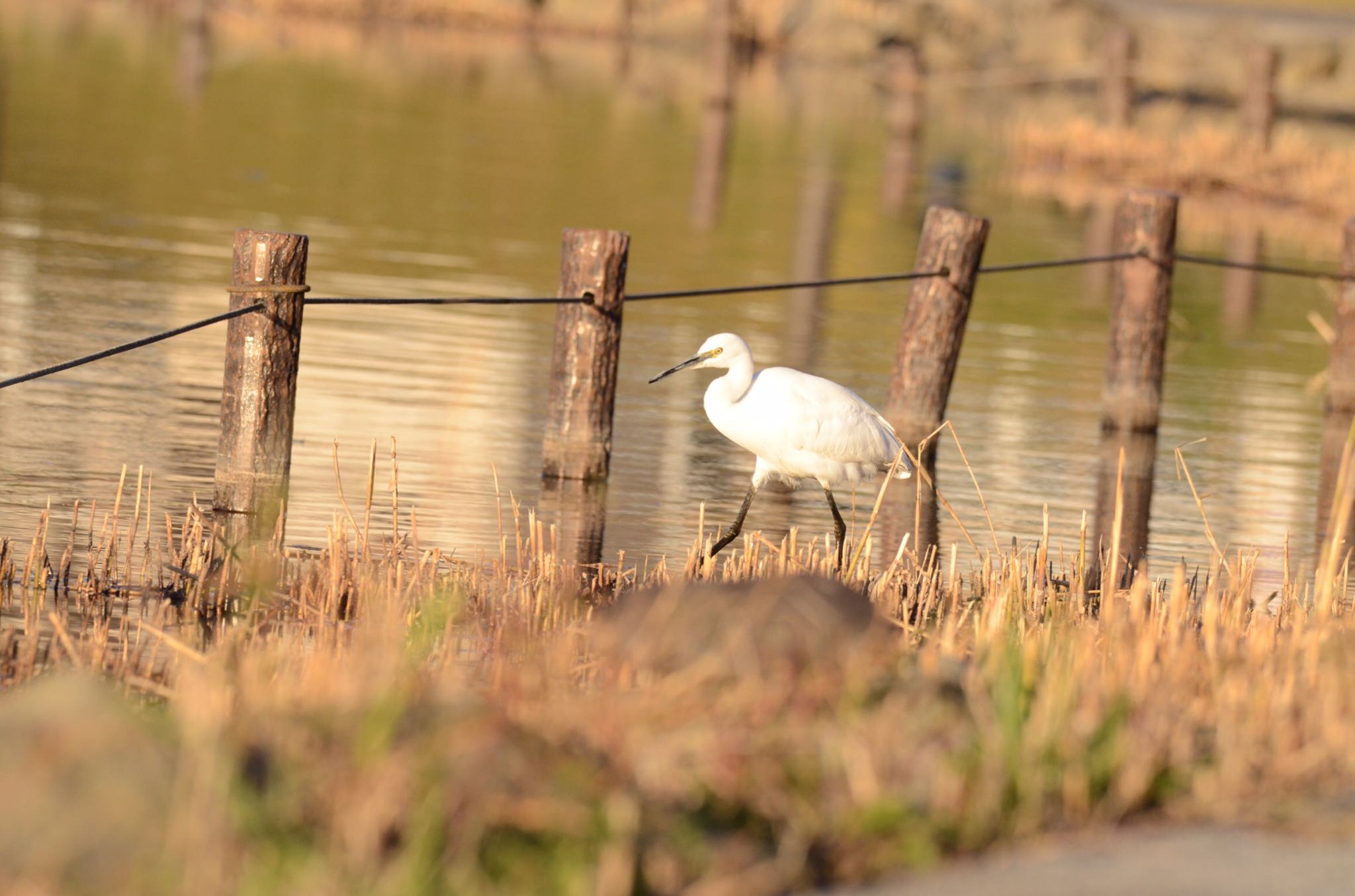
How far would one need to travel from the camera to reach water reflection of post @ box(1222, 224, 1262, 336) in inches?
689

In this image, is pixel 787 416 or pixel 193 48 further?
pixel 193 48

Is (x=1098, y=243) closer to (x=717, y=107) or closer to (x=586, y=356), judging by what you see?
(x=717, y=107)

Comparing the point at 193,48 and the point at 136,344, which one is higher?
the point at 193,48

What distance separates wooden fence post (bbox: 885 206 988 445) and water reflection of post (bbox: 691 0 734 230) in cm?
1172

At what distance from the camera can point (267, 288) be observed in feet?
26.8

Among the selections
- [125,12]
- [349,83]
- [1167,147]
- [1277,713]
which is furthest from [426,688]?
[125,12]

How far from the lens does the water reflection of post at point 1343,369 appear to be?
12.5 metres

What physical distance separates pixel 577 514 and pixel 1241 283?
12195 mm

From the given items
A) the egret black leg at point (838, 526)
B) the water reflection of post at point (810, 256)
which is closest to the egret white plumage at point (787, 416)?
the egret black leg at point (838, 526)

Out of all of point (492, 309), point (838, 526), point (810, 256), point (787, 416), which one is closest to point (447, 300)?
point (787, 416)

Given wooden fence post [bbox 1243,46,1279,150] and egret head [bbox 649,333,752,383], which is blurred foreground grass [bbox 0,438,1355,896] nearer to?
egret head [bbox 649,333,752,383]

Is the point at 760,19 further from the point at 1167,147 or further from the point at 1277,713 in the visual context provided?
the point at 1277,713

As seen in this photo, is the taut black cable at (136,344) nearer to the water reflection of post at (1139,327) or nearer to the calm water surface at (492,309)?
the calm water surface at (492,309)

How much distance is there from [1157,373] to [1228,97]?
33272mm
